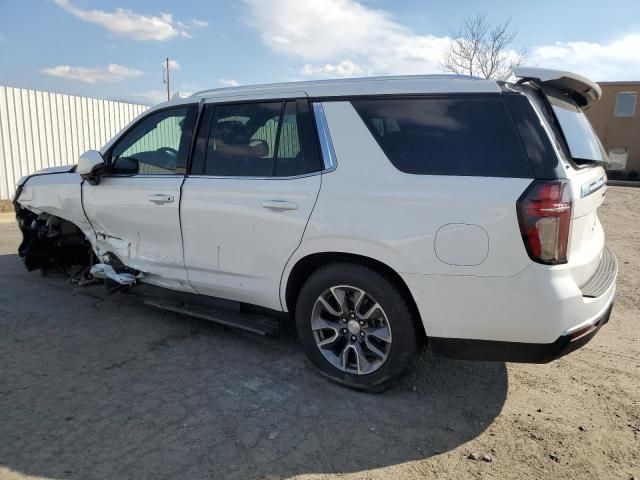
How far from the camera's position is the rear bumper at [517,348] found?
103 inches

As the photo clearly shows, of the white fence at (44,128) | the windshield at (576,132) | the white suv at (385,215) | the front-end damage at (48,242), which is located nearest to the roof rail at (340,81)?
the white suv at (385,215)

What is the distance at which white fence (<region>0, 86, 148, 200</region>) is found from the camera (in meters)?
11.4

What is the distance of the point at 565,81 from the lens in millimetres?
2982

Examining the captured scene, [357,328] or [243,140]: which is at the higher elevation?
[243,140]

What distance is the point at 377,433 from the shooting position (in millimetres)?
2791

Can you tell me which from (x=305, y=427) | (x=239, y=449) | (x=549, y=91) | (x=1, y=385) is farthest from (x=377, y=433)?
(x=1, y=385)

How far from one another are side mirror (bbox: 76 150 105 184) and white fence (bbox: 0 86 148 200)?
8979mm

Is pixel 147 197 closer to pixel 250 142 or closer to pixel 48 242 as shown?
pixel 250 142

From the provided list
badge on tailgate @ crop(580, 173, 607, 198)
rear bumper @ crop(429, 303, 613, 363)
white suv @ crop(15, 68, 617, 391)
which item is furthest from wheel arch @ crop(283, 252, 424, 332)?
badge on tailgate @ crop(580, 173, 607, 198)

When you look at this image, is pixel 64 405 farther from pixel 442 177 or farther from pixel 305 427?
pixel 442 177

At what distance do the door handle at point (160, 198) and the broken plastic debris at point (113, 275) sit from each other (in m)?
0.78

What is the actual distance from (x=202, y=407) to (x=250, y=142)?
6.11ft

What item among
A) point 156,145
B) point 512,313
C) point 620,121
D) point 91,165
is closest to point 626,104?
point 620,121

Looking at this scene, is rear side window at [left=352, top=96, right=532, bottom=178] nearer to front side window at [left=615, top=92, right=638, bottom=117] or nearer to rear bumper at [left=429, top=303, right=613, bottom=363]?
rear bumper at [left=429, top=303, right=613, bottom=363]
